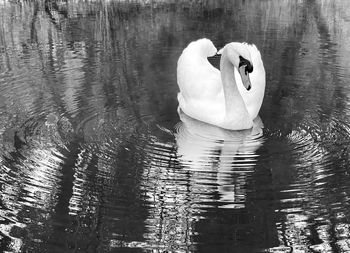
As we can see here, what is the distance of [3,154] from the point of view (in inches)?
209

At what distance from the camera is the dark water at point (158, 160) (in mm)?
3988

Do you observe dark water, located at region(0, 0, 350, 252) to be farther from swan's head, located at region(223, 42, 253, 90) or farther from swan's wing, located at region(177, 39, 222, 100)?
swan's head, located at region(223, 42, 253, 90)

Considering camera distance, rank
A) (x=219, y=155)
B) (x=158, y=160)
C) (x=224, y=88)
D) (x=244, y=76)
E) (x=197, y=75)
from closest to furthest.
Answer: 1. (x=158, y=160)
2. (x=219, y=155)
3. (x=244, y=76)
4. (x=224, y=88)
5. (x=197, y=75)

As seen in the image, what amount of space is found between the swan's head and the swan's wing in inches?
31.7

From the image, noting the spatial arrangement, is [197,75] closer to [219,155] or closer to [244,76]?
[244,76]

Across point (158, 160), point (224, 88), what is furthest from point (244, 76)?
point (158, 160)

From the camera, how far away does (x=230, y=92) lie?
632 centimetres

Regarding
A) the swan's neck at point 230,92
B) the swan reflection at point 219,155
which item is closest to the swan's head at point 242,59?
the swan's neck at point 230,92

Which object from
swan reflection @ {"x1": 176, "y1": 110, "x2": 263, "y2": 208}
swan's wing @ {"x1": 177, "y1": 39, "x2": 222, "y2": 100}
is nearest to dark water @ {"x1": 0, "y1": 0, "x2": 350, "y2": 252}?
swan reflection @ {"x1": 176, "y1": 110, "x2": 263, "y2": 208}

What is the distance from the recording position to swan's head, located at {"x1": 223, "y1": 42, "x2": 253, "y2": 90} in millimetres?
5574

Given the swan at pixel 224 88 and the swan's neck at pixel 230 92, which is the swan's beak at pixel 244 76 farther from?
the swan's neck at pixel 230 92

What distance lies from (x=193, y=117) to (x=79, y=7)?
12.1 m

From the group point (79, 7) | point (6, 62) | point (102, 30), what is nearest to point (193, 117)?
point (6, 62)

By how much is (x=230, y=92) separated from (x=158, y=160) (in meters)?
1.46
